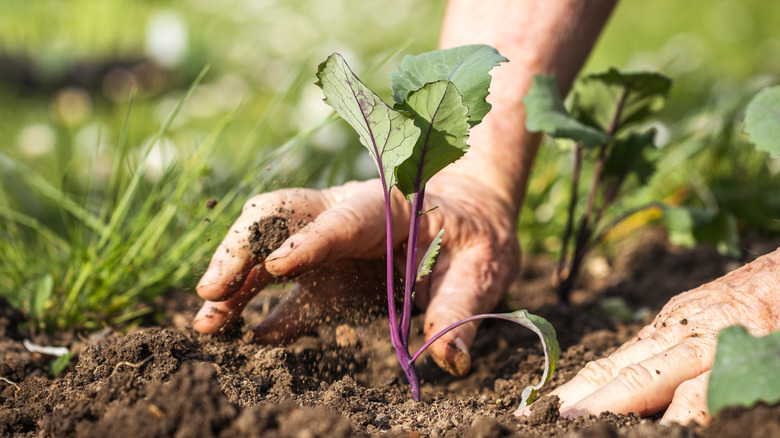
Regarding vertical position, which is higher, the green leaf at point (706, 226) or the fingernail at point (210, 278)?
the green leaf at point (706, 226)

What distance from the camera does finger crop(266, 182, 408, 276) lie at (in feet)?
4.14

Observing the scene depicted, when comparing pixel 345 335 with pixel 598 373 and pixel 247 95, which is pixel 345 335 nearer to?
pixel 598 373

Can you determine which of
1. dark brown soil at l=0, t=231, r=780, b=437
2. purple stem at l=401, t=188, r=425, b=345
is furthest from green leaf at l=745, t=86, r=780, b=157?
purple stem at l=401, t=188, r=425, b=345

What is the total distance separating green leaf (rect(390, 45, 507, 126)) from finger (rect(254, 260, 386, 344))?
50 cm

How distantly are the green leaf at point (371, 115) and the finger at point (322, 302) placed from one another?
16.7 inches

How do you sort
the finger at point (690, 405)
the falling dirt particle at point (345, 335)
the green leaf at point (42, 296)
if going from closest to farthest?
the finger at point (690, 405)
the falling dirt particle at point (345, 335)
the green leaf at point (42, 296)

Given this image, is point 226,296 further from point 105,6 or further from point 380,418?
point 105,6

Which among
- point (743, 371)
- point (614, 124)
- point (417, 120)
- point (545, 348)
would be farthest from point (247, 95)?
point (743, 371)

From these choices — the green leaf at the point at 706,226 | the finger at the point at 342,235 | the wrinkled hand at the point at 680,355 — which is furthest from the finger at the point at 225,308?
the green leaf at the point at 706,226

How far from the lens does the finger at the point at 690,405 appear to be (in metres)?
1.01

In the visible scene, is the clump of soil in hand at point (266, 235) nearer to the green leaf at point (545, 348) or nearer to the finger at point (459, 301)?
the finger at point (459, 301)

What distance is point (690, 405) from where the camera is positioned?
103cm

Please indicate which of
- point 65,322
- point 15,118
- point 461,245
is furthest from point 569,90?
point 15,118

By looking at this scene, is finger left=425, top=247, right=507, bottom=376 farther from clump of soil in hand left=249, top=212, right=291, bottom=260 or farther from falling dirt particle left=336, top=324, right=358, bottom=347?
clump of soil in hand left=249, top=212, right=291, bottom=260
